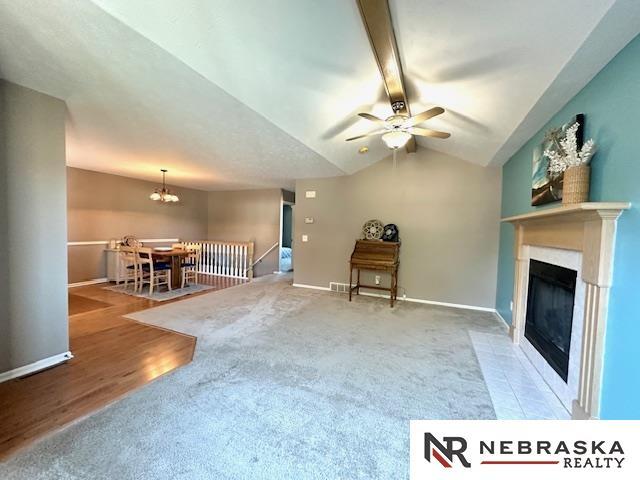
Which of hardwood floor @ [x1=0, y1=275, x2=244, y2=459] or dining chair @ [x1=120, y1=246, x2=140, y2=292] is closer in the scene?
hardwood floor @ [x1=0, y1=275, x2=244, y2=459]

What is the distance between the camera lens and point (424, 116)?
2416mm

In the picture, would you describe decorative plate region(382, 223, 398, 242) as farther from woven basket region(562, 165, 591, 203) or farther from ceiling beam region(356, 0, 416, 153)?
woven basket region(562, 165, 591, 203)

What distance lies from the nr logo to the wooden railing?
5702 millimetres

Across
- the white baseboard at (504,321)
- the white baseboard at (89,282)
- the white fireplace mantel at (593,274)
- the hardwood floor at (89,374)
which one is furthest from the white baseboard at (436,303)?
the white baseboard at (89,282)

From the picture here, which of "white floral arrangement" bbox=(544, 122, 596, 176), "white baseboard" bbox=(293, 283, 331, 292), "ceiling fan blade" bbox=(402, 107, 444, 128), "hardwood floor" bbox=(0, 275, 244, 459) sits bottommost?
"hardwood floor" bbox=(0, 275, 244, 459)

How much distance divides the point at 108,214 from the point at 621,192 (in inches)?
300

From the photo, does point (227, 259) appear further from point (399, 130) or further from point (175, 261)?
point (399, 130)

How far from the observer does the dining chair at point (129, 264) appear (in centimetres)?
494

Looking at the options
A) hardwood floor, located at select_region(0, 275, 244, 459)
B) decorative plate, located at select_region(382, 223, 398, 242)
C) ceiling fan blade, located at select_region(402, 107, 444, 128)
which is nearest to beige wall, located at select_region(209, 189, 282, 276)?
decorative plate, located at select_region(382, 223, 398, 242)

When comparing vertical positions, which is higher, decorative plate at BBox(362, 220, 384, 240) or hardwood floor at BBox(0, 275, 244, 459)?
decorative plate at BBox(362, 220, 384, 240)

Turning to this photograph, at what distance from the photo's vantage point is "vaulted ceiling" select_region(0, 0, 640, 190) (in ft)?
5.17

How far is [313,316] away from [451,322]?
190 centimetres

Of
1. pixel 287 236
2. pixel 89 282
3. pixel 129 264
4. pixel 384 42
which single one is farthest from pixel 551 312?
pixel 287 236

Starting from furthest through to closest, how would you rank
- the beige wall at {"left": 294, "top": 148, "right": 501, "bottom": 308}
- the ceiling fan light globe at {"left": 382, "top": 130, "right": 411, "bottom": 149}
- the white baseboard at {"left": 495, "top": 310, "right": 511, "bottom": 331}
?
the beige wall at {"left": 294, "top": 148, "right": 501, "bottom": 308} < the white baseboard at {"left": 495, "top": 310, "right": 511, "bottom": 331} < the ceiling fan light globe at {"left": 382, "top": 130, "right": 411, "bottom": 149}
